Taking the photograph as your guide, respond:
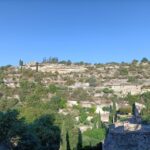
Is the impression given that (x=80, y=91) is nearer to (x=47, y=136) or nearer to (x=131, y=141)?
(x=47, y=136)

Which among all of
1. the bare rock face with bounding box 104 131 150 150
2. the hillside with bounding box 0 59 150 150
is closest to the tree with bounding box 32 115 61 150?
the hillside with bounding box 0 59 150 150

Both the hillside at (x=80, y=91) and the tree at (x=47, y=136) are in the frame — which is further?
the hillside at (x=80, y=91)

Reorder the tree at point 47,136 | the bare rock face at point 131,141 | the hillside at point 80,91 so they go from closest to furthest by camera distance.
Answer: the bare rock face at point 131,141, the tree at point 47,136, the hillside at point 80,91

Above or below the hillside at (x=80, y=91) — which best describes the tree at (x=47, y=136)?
below

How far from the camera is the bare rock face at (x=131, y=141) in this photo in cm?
1220

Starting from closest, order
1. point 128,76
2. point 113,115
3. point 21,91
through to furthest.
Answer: point 113,115
point 21,91
point 128,76

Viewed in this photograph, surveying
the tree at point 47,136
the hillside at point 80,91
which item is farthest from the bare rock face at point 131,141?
the hillside at point 80,91

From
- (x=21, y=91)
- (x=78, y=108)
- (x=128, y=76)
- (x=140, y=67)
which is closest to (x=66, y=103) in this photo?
(x=78, y=108)

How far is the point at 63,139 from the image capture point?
99.7ft

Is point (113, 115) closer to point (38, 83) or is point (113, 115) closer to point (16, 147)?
point (16, 147)

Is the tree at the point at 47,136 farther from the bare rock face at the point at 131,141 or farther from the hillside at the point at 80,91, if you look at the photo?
the bare rock face at the point at 131,141

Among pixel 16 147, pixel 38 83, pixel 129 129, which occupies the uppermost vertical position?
→ pixel 38 83

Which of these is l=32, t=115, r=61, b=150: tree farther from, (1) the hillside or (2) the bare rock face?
(2) the bare rock face

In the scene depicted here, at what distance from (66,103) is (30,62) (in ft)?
131
